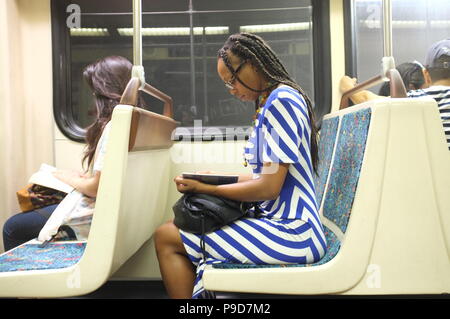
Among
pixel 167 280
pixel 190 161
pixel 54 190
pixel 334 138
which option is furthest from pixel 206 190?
pixel 54 190

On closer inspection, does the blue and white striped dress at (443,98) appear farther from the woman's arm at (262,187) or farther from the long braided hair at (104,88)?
the long braided hair at (104,88)

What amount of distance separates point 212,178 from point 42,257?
2.71 ft

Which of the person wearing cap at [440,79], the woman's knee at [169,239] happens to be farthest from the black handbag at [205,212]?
the person wearing cap at [440,79]

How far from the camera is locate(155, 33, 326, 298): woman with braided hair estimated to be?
1473 millimetres

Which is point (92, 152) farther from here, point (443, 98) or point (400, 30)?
point (400, 30)

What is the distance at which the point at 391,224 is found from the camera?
1496 mm

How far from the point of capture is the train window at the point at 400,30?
2764 millimetres

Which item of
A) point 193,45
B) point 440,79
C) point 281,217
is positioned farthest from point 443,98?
point 193,45

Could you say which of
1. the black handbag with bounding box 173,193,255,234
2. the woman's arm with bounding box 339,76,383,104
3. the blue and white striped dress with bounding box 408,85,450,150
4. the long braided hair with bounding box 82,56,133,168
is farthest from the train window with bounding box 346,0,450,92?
the black handbag with bounding box 173,193,255,234

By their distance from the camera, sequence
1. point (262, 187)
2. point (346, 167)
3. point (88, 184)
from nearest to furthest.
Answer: point (262, 187) < point (346, 167) < point (88, 184)

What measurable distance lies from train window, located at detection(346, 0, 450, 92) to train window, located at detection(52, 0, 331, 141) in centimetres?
27

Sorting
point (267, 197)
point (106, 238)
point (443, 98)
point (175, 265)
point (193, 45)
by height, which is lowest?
point (175, 265)

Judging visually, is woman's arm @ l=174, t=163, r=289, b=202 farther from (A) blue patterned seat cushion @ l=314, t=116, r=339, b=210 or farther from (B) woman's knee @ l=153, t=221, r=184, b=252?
(A) blue patterned seat cushion @ l=314, t=116, r=339, b=210

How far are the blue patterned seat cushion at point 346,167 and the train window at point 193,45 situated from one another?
0.95m
